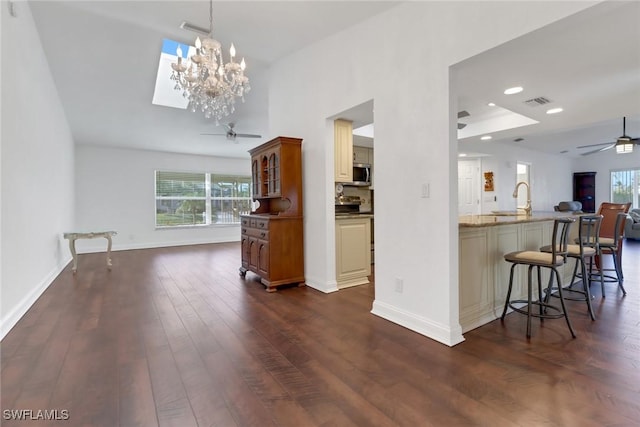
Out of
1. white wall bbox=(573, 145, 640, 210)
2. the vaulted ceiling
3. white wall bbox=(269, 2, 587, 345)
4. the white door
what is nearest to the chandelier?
the vaulted ceiling

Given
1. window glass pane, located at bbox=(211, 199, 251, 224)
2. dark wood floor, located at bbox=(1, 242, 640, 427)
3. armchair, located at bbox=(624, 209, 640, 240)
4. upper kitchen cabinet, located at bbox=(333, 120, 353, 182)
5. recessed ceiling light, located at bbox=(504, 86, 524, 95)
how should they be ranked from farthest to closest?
window glass pane, located at bbox=(211, 199, 251, 224), armchair, located at bbox=(624, 209, 640, 240), upper kitchen cabinet, located at bbox=(333, 120, 353, 182), recessed ceiling light, located at bbox=(504, 86, 524, 95), dark wood floor, located at bbox=(1, 242, 640, 427)

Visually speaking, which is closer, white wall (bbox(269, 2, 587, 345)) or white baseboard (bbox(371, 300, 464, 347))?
white wall (bbox(269, 2, 587, 345))

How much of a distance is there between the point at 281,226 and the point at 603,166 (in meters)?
11.5

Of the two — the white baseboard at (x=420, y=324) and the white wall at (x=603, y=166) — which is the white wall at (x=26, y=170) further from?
the white wall at (x=603, y=166)

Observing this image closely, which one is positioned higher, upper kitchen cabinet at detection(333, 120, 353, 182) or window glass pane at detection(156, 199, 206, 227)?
upper kitchen cabinet at detection(333, 120, 353, 182)

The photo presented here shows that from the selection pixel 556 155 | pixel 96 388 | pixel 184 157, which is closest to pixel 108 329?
pixel 96 388

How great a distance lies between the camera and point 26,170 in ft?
10.6

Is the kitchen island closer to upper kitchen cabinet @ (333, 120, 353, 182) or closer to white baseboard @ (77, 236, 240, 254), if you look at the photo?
upper kitchen cabinet @ (333, 120, 353, 182)

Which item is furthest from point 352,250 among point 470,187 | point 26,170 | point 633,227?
point 633,227

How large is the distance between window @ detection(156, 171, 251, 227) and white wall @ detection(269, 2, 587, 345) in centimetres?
632

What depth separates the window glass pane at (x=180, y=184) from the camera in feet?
26.6

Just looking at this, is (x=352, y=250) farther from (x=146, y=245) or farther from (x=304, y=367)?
(x=146, y=245)

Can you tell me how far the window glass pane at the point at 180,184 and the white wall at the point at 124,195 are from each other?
152 mm

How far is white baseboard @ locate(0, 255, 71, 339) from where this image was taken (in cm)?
250
